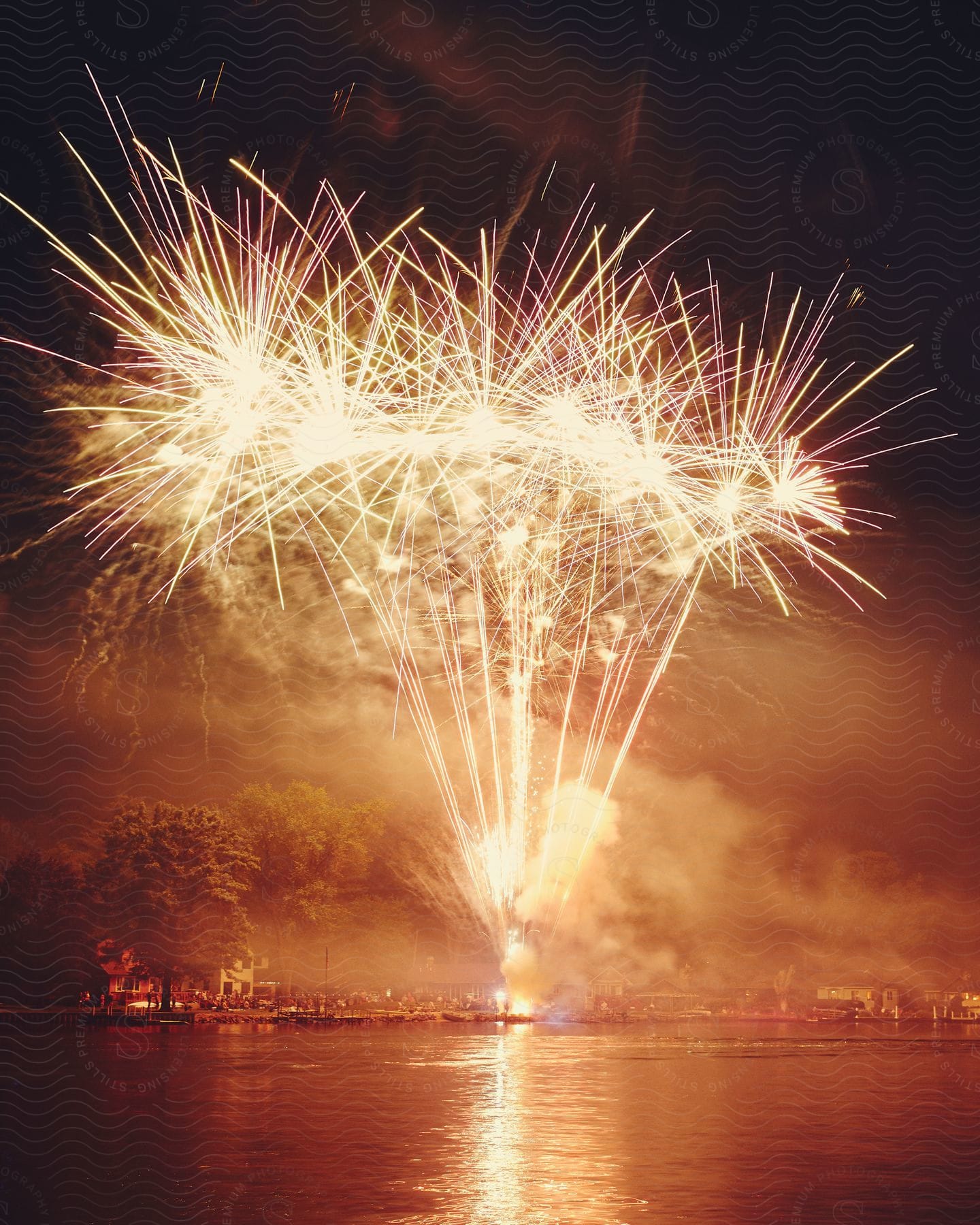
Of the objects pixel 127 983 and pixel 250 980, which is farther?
pixel 250 980

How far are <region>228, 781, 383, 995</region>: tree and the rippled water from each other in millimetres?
14485

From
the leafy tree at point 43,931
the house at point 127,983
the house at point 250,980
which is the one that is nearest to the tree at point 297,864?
the house at point 250,980

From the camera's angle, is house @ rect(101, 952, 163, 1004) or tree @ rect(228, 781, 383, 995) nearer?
house @ rect(101, 952, 163, 1004)

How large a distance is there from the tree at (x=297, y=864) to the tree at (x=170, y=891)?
5.25 metres

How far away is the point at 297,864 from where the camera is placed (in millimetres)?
44875

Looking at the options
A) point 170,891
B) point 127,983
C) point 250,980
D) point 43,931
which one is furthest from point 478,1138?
point 250,980

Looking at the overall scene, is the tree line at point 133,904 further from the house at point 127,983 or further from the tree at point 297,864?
the tree at point 297,864

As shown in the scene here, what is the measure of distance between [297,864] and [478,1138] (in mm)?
31087

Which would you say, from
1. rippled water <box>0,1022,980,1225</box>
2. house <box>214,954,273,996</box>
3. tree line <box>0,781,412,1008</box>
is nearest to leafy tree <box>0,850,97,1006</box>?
tree line <box>0,781,412,1008</box>

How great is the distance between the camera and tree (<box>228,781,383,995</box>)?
44.7 meters

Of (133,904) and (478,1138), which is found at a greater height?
(133,904)

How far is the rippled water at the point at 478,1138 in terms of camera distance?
11031mm

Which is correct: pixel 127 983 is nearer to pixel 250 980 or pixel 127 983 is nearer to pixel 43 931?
pixel 43 931

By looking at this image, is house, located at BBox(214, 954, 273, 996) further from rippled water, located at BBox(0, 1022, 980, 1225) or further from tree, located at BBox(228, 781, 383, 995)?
rippled water, located at BBox(0, 1022, 980, 1225)
